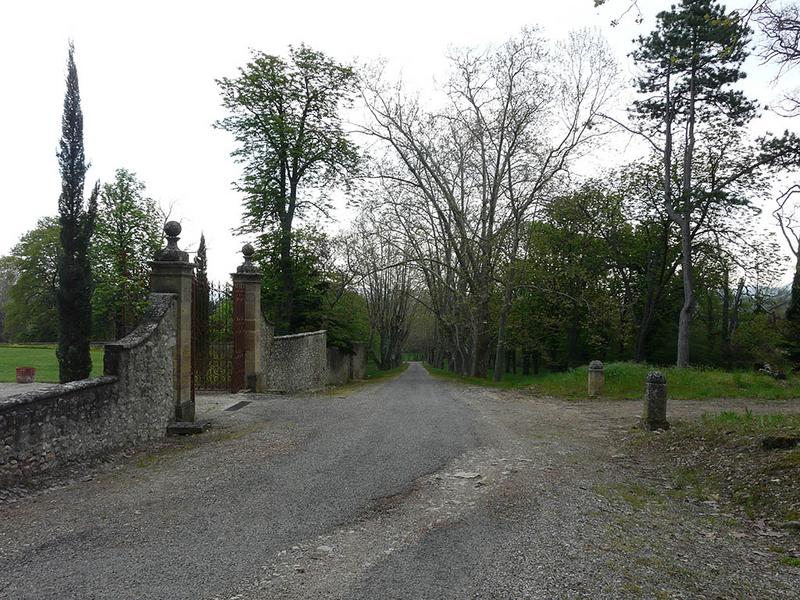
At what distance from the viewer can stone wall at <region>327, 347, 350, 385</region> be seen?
26.1m

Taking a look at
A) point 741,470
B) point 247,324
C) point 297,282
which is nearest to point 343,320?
point 297,282

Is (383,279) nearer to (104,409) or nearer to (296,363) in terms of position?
(296,363)

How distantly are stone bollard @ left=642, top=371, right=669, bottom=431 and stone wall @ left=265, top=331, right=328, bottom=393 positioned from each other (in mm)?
10155

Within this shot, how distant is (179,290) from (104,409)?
2519 mm

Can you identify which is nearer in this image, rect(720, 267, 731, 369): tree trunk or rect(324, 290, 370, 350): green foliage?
rect(324, 290, 370, 350): green foliage

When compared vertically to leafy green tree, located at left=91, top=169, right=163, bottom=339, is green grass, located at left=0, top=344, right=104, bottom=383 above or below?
below

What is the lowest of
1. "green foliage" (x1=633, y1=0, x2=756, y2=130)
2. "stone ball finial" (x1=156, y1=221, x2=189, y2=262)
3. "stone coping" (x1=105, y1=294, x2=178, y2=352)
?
"stone coping" (x1=105, y1=294, x2=178, y2=352)

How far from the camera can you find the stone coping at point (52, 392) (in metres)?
5.45

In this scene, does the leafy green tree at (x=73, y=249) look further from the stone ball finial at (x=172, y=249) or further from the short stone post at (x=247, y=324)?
the stone ball finial at (x=172, y=249)

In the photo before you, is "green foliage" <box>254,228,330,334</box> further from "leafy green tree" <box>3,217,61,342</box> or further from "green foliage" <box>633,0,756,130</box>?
"leafy green tree" <box>3,217,61,342</box>

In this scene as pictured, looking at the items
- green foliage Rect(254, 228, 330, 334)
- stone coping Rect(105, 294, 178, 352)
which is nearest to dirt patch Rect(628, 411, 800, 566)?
stone coping Rect(105, 294, 178, 352)

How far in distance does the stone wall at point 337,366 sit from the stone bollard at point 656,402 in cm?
1769

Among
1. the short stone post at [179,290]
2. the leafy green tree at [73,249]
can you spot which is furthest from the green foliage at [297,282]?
the short stone post at [179,290]

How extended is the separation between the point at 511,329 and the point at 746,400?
19770 mm
